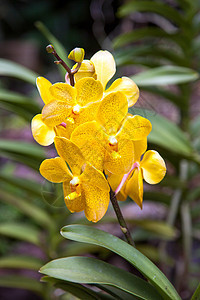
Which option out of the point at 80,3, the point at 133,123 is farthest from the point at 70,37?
the point at 133,123

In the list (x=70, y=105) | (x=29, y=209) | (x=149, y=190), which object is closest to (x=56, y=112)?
(x=70, y=105)

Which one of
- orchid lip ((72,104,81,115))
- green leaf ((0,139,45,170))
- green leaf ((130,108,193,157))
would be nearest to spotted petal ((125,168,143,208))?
orchid lip ((72,104,81,115))

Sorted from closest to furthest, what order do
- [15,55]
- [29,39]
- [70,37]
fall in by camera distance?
[70,37] → [29,39] → [15,55]

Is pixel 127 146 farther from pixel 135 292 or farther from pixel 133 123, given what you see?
pixel 135 292

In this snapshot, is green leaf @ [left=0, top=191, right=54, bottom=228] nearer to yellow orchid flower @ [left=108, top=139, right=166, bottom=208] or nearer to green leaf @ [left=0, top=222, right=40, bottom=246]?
green leaf @ [left=0, top=222, right=40, bottom=246]

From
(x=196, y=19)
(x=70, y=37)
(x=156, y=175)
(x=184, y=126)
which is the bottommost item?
(x=70, y=37)

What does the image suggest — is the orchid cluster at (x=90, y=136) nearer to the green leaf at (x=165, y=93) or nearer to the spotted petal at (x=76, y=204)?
the spotted petal at (x=76, y=204)
